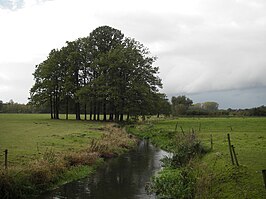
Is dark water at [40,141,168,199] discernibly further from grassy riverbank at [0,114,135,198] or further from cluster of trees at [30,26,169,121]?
cluster of trees at [30,26,169,121]

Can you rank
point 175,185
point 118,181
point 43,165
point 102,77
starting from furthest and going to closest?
point 102,77 < point 118,181 < point 43,165 < point 175,185

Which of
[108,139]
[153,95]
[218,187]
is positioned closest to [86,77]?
[153,95]

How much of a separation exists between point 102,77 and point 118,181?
4654 centimetres

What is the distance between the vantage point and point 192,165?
21078 millimetres

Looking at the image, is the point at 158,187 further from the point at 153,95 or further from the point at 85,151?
the point at 153,95

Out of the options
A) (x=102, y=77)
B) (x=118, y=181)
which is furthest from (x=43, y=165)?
(x=102, y=77)

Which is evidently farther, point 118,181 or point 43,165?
point 118,181

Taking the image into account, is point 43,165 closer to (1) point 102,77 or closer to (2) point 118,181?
(2) point 118,181

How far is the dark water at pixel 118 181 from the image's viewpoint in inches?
710

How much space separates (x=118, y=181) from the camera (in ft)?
70.3

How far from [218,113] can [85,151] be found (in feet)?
274

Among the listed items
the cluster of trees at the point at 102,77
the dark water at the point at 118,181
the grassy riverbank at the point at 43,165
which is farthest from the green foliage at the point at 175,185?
the cluster of trees at the point at 102,77

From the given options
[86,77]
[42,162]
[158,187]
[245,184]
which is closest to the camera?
[245,184]

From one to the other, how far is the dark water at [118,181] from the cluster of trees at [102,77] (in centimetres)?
3481
